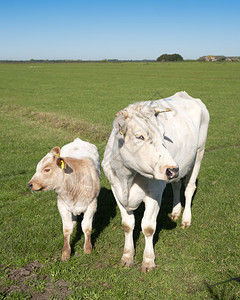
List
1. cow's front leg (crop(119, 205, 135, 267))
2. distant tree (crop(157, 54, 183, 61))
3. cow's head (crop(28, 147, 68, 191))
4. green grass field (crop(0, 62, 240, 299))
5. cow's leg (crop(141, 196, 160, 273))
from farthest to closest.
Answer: distant tree (crop(157, 54, 183, 61))
cow's front leg (crop(119, 205, 135, 267))
cow's head (crop(28, 147, 68, 191))
cow's leg (crop(141, 196, 160, 273))
green grass field (crop(0, 62, 240, 299))

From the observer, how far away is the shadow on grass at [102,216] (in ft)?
19.5

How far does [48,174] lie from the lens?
4.97 metres

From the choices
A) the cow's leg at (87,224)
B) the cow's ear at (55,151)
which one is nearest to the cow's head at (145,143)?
the cow's ear at (55,151)

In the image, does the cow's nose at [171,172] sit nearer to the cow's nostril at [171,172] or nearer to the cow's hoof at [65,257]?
the cow's nostril at [171,172]

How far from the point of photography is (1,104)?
81.1 ft

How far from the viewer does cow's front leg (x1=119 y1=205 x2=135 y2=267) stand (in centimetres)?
501

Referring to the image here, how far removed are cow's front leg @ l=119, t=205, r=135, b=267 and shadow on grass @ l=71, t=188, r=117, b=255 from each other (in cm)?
84

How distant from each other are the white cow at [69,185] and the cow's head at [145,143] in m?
1.65

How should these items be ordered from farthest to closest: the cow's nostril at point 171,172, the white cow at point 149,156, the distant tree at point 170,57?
the distant tree at point 170,57 → the white cow at point 149,156 → the cow's nostril at point 171,172

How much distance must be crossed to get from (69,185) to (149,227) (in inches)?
60.4

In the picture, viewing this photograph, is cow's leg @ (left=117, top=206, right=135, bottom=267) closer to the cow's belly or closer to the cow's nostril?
the cow's belly

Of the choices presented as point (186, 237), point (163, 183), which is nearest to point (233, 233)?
point (186, 237)

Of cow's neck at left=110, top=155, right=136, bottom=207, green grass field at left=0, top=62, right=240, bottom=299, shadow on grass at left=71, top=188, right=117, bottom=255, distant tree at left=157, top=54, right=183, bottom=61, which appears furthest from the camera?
distant tree at left=157, top=54, right=183, bottom=61

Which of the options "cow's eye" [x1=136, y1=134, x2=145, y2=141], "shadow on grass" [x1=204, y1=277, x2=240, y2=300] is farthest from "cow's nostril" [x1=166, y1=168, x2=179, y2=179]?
"shadow on grass" [x1=204, y1=277, x2=240, y2=300]
